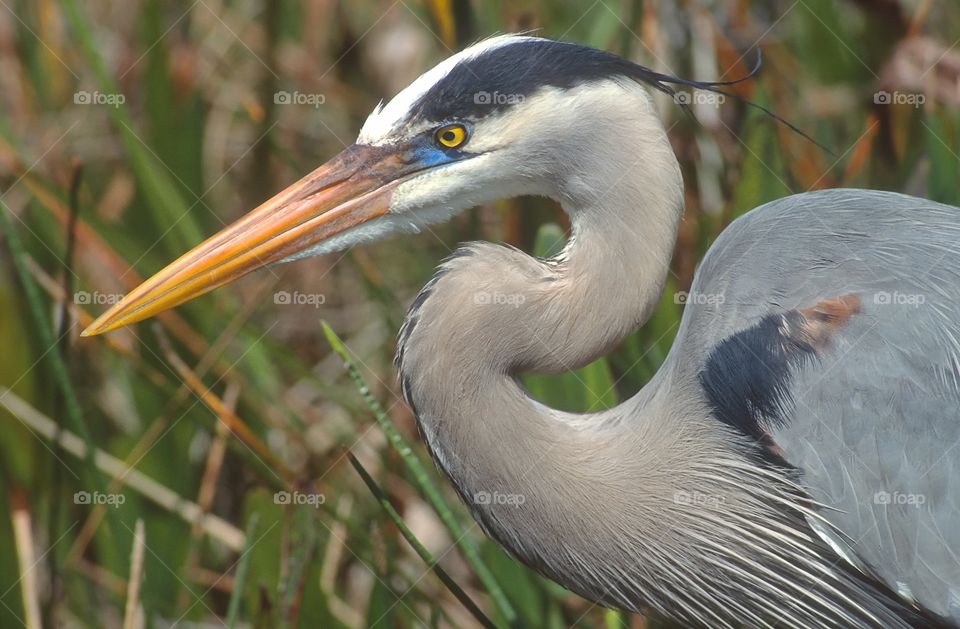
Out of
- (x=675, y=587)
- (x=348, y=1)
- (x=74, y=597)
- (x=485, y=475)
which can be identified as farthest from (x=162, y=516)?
(x=348, y=1)

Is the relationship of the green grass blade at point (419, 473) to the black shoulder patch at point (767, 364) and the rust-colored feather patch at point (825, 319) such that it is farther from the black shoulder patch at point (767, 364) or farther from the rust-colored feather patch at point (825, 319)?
the rust-colored feather patch at point (825, 319)

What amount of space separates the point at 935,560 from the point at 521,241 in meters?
1.47

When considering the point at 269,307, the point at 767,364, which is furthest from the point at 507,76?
the point at 269,307

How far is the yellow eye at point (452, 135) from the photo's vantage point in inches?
82.3

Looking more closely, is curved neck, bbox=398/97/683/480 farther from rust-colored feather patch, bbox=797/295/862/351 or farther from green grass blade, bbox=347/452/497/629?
rust-colored feather patch, bbox=797/295/862/351

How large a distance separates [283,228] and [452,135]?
358 millimetres

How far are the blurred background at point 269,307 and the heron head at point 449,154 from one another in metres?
0.26

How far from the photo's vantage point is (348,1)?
16.1 ft

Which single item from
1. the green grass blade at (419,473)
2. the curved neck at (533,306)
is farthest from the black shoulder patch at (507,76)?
the green grass blade at (419,473)

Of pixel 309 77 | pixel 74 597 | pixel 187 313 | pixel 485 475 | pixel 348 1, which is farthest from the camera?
pixel 348 1

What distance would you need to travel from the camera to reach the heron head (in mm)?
2061

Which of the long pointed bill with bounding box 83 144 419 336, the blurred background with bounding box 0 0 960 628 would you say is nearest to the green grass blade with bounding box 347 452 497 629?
the blurred background with bounding box 0 0 960 628

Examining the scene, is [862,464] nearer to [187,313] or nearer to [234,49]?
[187,313]

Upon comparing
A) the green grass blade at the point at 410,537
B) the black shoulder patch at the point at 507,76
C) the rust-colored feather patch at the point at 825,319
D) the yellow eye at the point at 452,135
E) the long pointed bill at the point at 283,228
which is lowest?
the green grass blade at the point at 410,537
